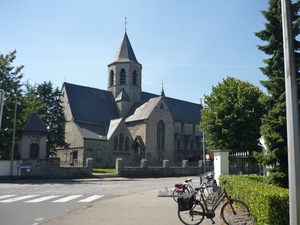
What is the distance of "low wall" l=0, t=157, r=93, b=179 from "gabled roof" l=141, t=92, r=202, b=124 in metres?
28.5

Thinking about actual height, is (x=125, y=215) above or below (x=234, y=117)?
below

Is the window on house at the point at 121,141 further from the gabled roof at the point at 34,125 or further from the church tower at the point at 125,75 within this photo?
the gabled roof at the point at 34,125

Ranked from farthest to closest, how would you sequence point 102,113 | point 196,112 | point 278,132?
point 196,112
point 102,113
point 278,132

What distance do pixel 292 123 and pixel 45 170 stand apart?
26845 millimetres

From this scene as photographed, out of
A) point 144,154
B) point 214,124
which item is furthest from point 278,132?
point 144,154

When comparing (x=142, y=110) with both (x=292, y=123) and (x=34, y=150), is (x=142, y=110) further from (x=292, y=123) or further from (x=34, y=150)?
(x=292, y=123)

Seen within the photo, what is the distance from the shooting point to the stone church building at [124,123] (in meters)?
43.2

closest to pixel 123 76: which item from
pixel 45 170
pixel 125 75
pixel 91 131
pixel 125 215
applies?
pixel 125 75

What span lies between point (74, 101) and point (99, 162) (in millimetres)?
10413

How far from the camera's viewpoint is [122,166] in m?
34.0

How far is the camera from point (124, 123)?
45.0 meters

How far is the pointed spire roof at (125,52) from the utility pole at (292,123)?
162ft

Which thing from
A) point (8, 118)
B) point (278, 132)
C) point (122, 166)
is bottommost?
point (122, 166)

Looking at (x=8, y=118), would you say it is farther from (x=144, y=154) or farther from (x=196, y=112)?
(x=196, y=112)
